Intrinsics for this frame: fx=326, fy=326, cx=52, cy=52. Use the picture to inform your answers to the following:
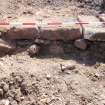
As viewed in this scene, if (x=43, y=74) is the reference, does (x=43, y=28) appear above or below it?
above

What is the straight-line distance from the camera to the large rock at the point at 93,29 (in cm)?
301

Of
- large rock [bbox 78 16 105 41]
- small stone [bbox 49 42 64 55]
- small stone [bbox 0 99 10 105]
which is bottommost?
small stone [bbox 0 99 10 105]

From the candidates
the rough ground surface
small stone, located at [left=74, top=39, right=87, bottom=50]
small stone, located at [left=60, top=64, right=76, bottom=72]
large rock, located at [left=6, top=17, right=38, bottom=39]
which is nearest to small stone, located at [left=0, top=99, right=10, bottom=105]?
the rough ground surface

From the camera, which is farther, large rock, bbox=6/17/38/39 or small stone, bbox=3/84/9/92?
large rock, bbox=6/17/38/39

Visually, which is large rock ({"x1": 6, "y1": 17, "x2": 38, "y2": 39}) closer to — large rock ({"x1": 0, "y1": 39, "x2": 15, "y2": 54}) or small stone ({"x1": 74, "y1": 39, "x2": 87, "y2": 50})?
large rock ({"x1": 0, "y1": 39, "x2": 15, "y2": 54})

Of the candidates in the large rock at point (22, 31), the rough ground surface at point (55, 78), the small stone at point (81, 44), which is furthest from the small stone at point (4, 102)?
the small stone at point (81, 44)

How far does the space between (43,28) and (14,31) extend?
0.27 m

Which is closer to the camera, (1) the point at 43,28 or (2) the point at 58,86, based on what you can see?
(2) the point at 58,86

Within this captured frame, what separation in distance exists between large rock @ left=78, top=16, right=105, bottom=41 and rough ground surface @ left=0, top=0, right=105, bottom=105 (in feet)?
0.24

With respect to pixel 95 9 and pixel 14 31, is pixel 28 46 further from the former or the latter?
pixel 95 9

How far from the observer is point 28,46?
9.78ft

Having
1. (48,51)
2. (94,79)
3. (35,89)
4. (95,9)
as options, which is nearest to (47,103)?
(35,89)

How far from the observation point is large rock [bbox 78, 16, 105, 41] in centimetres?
301

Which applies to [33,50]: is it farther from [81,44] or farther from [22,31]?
[81,44]
